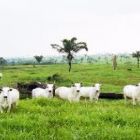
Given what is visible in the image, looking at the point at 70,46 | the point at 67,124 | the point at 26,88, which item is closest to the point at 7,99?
the point at 67,124

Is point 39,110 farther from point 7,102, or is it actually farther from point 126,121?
point 126,121

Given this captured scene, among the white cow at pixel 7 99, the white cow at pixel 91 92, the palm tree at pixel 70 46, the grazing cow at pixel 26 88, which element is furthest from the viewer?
the palm tree at pixel 70 46

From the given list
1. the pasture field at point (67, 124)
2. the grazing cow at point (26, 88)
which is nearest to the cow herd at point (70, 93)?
the pasture field at point (67, 124)

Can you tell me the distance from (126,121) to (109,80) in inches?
1245

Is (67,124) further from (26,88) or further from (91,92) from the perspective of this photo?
(26,88)

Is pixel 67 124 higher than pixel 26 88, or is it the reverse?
pixel 26 88

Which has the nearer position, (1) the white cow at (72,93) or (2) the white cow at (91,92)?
(1) the white cow at (72,93)

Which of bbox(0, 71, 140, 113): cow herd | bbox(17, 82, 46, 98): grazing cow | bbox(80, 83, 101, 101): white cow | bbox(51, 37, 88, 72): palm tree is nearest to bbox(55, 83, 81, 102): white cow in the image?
bbox(0, 71, 140, 113): cow herd

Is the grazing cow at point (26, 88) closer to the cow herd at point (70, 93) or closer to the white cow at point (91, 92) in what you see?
the cow herd at point (70, 93)

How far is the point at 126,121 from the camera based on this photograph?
1452 cm

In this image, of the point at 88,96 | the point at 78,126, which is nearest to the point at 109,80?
the point at 88,96

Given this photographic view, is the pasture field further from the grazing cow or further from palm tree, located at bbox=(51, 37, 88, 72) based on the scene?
palm tree, located at bbox=(51, 37, 88, 72)

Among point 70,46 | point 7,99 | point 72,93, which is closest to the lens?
point 7,99

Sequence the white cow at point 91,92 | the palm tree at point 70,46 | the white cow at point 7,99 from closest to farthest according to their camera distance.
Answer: the white cow at point 7,99, the white cow at point 91,92, the palm tree at point 70,46
